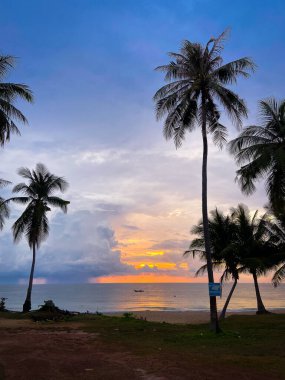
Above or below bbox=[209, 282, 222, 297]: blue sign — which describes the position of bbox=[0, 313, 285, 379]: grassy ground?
below

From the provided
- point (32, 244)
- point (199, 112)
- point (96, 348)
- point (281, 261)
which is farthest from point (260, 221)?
point (96, 348)

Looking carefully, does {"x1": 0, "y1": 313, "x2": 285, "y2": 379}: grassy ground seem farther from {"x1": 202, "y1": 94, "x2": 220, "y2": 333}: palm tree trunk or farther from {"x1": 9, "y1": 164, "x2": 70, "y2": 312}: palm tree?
{"x1": 9, "y1": 164, "x2": 70, "y2": 312}: palm tree

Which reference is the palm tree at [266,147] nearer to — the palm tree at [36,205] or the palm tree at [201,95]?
the palm tree at [201,95]

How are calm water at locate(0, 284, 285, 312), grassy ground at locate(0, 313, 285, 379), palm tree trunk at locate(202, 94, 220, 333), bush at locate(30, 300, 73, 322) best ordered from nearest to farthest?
grassy ground at locate(0, 313, 285, 379), palm tree trunk at locate(202, 94, 220, 333), bush at locate(30, 300, 73, 322), calm water at locate(0, 284, 285, 312)

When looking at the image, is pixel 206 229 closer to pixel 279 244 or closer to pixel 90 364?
pixel 90 364

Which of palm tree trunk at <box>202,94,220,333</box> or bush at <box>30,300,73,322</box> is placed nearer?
palm tree trunk at <box>202,94,220,333</box>

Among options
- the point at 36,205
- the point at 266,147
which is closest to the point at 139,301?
the point at 36,205

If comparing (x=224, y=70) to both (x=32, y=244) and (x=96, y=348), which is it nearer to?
(x=96, y=348)

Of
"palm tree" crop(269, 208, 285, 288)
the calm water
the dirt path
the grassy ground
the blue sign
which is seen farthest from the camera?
the calm water

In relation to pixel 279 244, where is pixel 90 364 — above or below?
below

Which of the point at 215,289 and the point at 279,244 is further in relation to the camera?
the point at 279,244

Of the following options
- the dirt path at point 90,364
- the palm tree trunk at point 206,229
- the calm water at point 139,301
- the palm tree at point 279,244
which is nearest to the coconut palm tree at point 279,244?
the palm tree at point 279,244

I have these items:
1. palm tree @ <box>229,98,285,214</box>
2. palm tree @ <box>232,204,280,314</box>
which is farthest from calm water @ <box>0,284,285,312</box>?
palm tree @ <box>229,98,285,214</box>

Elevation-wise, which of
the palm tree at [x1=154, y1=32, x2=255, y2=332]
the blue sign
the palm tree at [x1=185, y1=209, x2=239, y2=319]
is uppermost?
the palm tree at [x1=154, y1=32, x2=255, y2=332]
